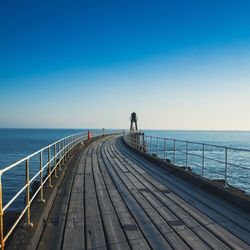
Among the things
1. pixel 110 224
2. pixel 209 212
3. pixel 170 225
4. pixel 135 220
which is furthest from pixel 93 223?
pixel 209 212

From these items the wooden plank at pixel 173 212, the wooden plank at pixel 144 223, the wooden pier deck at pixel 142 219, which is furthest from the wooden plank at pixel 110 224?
the wooden plank at pixel 173 212

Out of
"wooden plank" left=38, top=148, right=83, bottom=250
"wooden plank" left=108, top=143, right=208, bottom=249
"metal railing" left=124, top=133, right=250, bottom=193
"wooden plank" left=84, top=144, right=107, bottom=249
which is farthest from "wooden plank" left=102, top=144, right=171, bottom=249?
"metal railing" left=124, top=133, right=250, bottom=193

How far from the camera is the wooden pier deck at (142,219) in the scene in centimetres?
394

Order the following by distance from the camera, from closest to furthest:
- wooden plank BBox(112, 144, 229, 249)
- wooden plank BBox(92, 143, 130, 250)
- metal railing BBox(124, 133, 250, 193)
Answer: wooden plank BBox(92, 143, 130, 250)
wooden plank BBox(112, 144, 229, 249)
metal railing BBox(124, 133, 250, 193)

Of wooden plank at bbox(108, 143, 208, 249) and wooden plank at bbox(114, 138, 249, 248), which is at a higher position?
wooden plank at bbox(114, 138, 249, 248)

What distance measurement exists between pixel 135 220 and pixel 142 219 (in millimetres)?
130

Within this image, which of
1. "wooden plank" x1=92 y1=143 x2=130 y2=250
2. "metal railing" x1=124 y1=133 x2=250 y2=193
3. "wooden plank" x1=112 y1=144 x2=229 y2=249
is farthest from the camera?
"metal railing" x1=124 y1=133 x2=250 y2=193

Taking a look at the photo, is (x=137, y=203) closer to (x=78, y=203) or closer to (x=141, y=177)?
(x=78, y=203)

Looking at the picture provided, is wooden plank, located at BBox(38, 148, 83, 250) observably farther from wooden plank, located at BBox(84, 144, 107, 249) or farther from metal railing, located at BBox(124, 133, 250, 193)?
metal railing, located at BBox(124, 133, 250, 193)

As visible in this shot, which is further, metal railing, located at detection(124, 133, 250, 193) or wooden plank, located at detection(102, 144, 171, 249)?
metal railing, located at detection(124, 133, 250, 193)

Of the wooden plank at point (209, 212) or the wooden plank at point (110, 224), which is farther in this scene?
the wooden plank at point (209, 212)

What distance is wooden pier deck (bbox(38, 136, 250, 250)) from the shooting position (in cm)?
394

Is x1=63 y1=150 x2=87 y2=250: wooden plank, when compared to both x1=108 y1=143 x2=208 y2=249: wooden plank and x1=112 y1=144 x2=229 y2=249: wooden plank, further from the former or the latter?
x1=112 y1=144 x2=229 y2=249: wooden plank

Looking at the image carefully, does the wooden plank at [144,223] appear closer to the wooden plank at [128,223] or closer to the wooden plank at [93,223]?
the wooden plank at [128,223]
